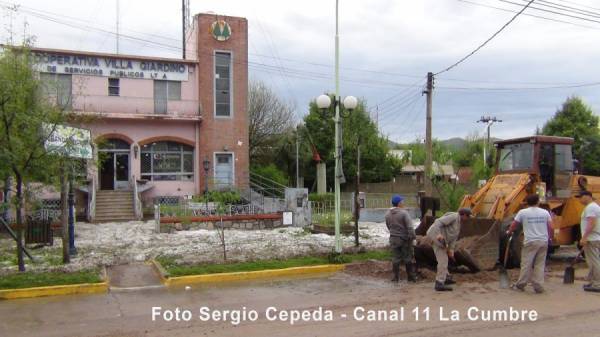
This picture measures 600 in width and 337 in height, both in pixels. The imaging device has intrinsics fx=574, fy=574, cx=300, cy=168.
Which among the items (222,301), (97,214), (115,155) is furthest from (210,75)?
(222,301)

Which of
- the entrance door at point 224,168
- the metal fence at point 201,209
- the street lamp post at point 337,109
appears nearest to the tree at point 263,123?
the entrance door at point 224,168

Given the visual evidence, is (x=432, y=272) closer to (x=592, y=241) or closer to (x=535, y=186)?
(x=592, y=241)

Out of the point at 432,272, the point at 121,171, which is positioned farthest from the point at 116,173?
the point at 432,272

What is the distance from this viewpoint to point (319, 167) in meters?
37.1

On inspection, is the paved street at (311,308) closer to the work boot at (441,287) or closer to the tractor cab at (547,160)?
the work boot at (441,287)

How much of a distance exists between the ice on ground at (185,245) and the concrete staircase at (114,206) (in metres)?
3.70

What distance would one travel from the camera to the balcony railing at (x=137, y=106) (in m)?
28.0

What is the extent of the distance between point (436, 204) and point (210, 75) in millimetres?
18620

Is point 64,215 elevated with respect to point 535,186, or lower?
lower

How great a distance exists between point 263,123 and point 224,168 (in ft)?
46.1

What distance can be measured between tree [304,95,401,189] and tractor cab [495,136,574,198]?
27.5 metres

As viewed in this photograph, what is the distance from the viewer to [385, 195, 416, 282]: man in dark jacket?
11.3 metres

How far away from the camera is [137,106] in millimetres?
29016

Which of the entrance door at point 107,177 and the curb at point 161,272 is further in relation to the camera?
the entrance door at point 107,177
